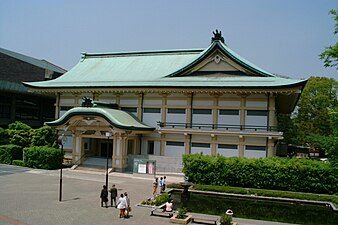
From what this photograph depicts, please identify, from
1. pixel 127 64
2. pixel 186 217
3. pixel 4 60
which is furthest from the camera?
pixel 4 60

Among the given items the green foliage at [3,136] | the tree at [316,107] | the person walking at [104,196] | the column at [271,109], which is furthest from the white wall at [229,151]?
the tree at [316,107]

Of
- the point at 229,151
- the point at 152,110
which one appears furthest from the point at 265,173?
the point at 152,110

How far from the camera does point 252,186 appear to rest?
93.8ft

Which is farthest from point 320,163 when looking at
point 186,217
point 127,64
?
point 127,64

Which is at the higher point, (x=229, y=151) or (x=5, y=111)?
(x=5, y=111)

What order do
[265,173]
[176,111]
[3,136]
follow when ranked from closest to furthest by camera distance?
[265,173] < [176,111] < [3,136]

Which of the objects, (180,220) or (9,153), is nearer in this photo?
(180,220)

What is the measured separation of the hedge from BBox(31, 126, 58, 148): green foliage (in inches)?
723

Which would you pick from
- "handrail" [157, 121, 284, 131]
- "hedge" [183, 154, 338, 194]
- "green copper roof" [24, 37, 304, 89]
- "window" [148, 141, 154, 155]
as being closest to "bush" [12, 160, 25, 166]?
"green copper roof" [24, 37, 304, 89]

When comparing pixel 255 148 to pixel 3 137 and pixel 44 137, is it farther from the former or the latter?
pixel 3 137

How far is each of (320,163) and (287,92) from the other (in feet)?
27.7

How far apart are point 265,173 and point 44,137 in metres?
25.3

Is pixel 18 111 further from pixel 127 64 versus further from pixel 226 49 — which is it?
pixel 226 49

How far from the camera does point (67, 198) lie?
2242cm
